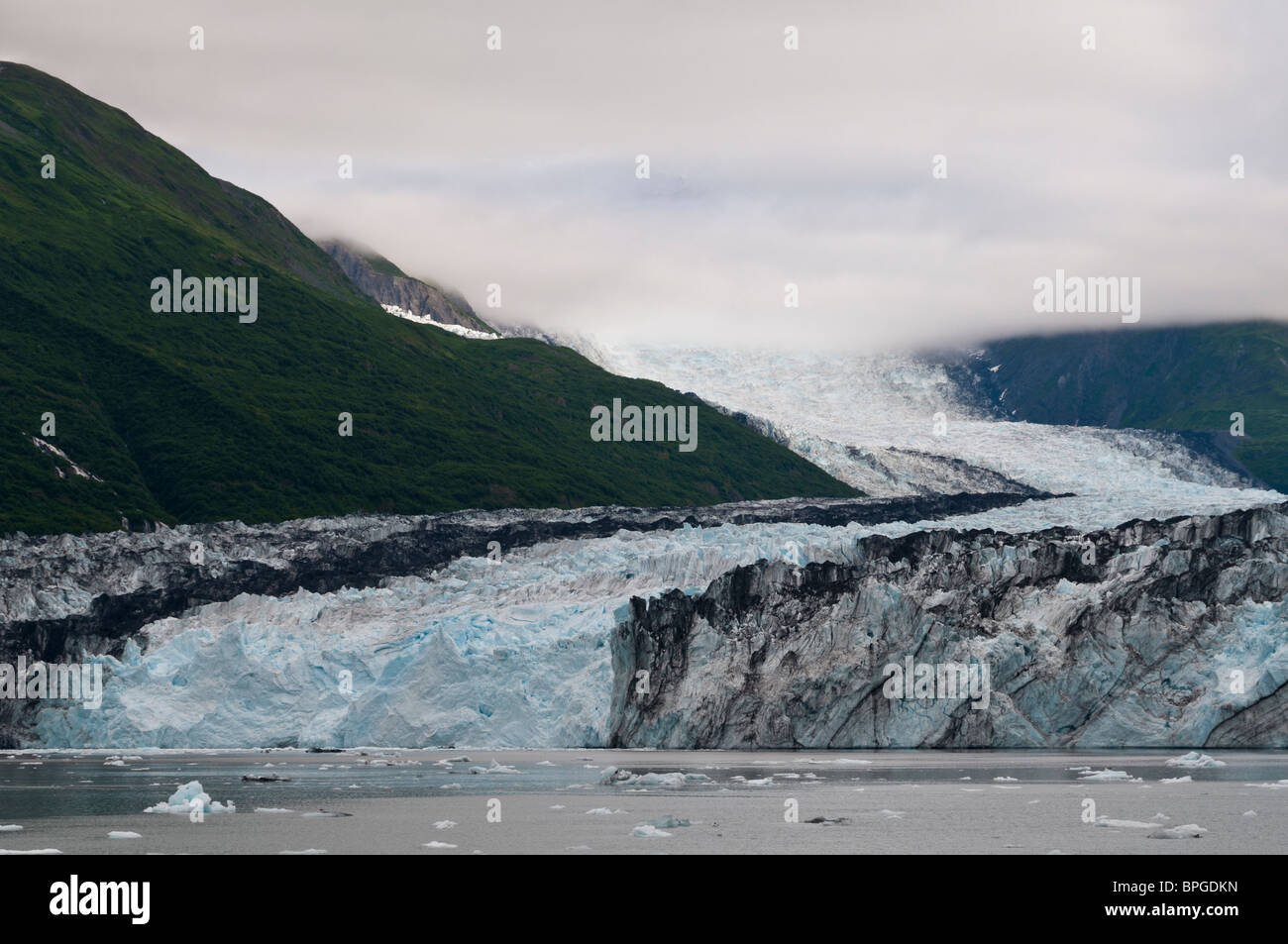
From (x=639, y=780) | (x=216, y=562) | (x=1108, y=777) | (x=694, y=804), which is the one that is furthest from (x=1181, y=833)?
(x=216, y=562)

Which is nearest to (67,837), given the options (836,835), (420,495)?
(836,835)

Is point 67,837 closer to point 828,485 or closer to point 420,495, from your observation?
point 420,495

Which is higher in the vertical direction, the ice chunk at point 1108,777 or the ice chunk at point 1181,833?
the ice chunk at point 1181,833

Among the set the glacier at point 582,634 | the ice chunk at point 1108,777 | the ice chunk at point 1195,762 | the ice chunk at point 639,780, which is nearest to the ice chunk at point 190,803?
the ice chunk at point 639,780

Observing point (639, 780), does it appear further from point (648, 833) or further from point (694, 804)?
point (648, 833)

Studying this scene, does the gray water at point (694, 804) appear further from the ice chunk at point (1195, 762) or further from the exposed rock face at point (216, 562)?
the exposed rock face at point (216, 562)
